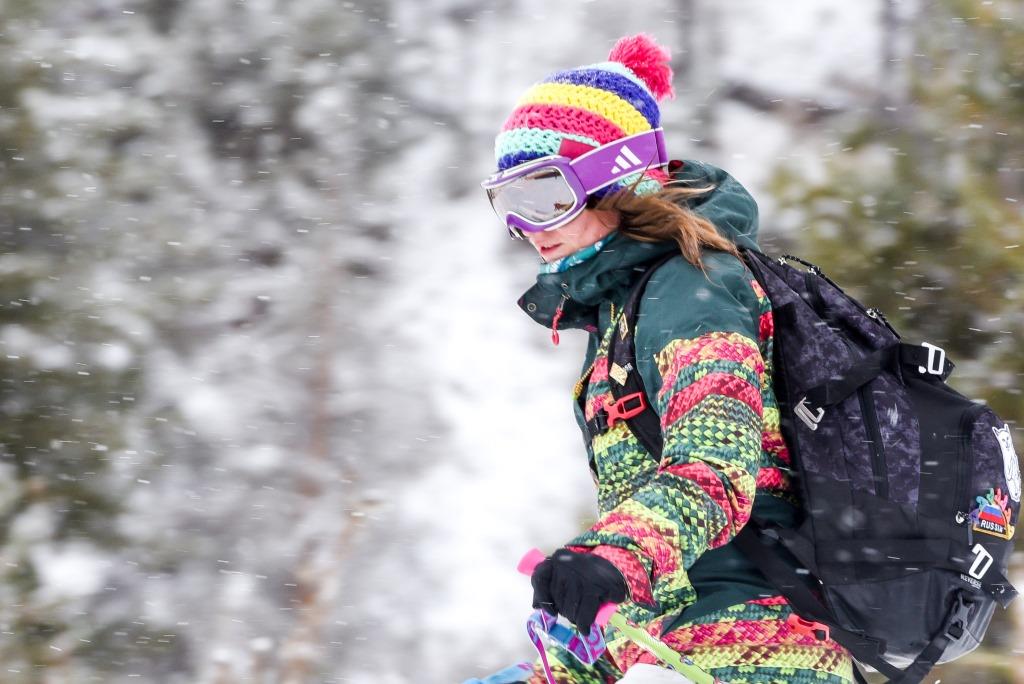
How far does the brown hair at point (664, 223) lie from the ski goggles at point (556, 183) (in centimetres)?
6

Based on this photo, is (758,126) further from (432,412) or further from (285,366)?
(285,366)

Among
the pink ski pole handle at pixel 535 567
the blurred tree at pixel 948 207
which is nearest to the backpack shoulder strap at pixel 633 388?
the pink ski pole handle at pixel 535 567

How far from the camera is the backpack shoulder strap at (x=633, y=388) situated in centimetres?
175

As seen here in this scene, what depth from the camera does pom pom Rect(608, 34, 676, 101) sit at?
235 centimetres

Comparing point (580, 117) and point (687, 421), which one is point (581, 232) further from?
point (687, 421)

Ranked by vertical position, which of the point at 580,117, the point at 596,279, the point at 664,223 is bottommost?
the point at 596,279

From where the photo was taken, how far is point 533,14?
38.4ft

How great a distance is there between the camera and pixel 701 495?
58.0 inches

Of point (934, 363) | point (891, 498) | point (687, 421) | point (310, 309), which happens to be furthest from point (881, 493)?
point (310, 309)

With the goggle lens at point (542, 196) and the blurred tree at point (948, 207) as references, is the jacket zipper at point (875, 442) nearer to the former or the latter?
the goggle lens at point (542, 196)

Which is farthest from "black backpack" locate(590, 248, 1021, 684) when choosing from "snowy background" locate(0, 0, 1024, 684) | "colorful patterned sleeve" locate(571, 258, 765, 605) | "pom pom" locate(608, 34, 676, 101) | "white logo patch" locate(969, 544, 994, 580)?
"snowy background" locate(0, 0, 1024, 684)

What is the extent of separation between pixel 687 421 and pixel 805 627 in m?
0.55

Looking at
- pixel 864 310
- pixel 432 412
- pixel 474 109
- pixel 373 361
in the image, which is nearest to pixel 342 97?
pixel 474 109

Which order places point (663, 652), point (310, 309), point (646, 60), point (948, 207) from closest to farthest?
point (663, 652) → point (646, 60) → point (948, 207) → point (310, 309)
